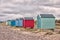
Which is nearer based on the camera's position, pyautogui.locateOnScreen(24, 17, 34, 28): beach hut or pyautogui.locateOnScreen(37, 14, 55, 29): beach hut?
pyautogui.locateOnScreen(37, 14, 55, 29): beach hut

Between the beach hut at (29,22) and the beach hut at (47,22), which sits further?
the beach hut at (29,22)

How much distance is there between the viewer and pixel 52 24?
3759 centimetres

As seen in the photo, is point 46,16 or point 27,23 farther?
point 27,23

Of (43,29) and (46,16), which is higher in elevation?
(46,16)

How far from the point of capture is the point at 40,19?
38.8m

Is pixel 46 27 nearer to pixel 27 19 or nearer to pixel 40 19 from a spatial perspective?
pixel 40 19

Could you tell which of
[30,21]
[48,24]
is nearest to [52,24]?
[48,24]

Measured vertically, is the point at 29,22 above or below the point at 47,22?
below

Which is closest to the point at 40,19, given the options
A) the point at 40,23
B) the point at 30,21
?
the point at 40,23

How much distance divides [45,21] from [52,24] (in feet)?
5.23

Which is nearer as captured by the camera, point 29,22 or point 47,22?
point 47,22

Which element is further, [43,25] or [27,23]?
[27,23]

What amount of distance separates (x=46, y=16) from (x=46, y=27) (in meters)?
2.42

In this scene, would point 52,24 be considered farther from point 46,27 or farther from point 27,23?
point 27,23
